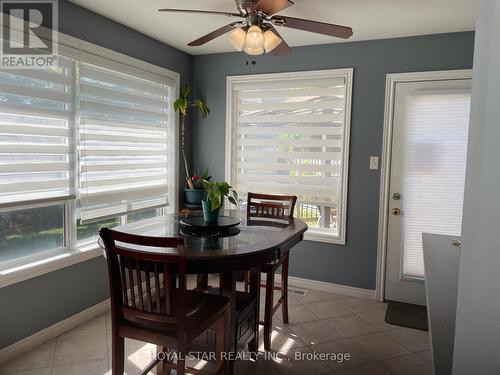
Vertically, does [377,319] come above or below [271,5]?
below

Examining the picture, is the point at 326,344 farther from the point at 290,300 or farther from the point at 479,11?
the point at 479,11

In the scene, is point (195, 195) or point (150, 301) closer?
point (150, 301)

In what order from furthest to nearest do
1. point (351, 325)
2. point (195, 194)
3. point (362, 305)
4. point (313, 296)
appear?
point (195, 194) < point (313, 296) < point (362, 305) < point (351, 325)

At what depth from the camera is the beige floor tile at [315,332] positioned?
2.76m

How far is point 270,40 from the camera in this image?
2.25 metres

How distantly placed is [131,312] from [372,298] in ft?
8.41

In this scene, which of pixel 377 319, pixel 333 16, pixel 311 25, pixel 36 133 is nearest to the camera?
pixel 311 25

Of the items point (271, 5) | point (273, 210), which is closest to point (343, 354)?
point (273, 210)

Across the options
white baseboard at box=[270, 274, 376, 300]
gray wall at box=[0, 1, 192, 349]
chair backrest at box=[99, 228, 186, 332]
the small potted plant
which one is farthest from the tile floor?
the small potted plant

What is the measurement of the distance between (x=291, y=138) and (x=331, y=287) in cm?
156

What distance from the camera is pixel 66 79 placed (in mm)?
2686

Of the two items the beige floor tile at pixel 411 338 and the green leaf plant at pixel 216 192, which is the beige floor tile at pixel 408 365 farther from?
the green leaf plant at pixel 216 192

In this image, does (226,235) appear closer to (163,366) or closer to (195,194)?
(163,366)

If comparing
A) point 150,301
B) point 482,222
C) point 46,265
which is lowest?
point 46,265
